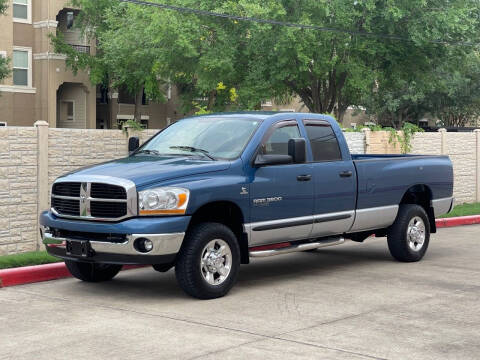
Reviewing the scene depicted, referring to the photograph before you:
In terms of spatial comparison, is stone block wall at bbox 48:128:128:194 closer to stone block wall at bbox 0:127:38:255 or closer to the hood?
stone block wall at bbox 0:127:38:255

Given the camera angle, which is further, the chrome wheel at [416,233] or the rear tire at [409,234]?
the chrome wheel at [416,233]

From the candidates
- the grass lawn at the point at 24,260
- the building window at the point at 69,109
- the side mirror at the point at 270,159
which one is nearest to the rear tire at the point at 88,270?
the grass lawn at the point at 24,260

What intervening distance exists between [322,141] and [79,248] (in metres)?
3.63

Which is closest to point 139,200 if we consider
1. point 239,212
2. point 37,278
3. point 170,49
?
point 239,212

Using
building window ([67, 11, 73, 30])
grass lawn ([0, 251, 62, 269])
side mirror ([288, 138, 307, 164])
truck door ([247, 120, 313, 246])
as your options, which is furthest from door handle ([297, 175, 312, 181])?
building window ([67, 11, 73, 30])

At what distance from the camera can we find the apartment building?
43781 millimetres

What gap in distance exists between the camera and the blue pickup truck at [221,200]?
9047mm

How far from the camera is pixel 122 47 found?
41.3 meters

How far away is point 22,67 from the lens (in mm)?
44594

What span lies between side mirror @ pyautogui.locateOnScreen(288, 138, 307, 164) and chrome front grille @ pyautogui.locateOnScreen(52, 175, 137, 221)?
6.95 feet

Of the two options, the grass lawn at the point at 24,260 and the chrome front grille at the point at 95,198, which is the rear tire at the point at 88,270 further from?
the chrome front grille at the point at 95,198

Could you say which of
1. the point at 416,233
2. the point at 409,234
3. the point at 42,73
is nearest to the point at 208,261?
the point at 409,234

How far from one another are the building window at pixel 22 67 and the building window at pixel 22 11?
5.39ft

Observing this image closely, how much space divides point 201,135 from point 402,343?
13.9 ft
